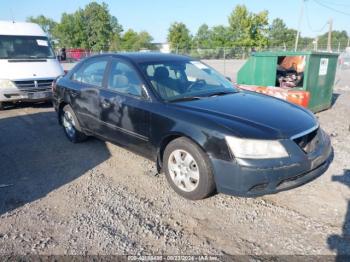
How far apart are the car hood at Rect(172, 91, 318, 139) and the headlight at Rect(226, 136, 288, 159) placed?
2.3 inches

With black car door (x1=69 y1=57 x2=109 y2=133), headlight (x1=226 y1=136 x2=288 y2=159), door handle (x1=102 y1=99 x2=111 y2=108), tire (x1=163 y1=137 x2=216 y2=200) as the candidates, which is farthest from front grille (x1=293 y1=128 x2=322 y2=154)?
black car door (x1=69 y1=57 x2=109 y2=133)

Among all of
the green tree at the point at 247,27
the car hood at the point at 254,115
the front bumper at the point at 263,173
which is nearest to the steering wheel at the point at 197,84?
the car hood at the point at 254,115

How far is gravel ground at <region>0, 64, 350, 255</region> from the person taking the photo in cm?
282

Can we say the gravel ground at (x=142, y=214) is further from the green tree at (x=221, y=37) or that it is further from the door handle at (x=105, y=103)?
the green tree at (x=221, y=37)

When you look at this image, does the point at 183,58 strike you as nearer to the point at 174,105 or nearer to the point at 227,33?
the point at 174,105

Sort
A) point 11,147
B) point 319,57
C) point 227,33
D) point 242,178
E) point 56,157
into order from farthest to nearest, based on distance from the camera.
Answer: point 227,33 → point 319,57 → point 11,147 → point 56,157 → point 242,178

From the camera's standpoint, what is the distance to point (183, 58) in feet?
15.5

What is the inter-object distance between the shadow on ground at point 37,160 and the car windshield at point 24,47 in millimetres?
2598

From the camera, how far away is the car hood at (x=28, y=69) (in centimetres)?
803

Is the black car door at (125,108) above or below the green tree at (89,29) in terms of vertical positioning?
below

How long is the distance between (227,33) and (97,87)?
199ft

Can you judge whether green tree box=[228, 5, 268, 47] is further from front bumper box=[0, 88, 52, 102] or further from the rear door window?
the rear door window

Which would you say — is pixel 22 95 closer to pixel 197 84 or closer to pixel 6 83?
pixel 6 83

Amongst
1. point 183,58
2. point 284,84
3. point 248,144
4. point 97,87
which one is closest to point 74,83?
point 97,87
